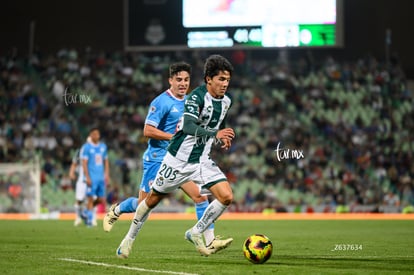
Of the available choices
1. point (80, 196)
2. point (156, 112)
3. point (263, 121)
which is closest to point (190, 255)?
point (156, 112)

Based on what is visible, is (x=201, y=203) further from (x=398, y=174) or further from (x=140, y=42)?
(x=398, y=174)

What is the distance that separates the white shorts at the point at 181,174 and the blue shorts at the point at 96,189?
389 inches

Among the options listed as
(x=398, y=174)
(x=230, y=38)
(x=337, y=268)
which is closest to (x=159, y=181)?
(x=337, y=268)

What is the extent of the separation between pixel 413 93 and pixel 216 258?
25.0m

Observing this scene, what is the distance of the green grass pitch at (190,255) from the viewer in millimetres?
8383

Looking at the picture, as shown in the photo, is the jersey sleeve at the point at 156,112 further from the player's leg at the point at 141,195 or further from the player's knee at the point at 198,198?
the player's knee at the point at 198,198

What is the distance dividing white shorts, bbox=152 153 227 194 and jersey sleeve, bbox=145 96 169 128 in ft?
6.10

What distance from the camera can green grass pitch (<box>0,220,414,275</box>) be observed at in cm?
838

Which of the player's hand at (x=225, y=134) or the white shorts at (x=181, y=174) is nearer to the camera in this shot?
the player's hand at (x=225, y=134)

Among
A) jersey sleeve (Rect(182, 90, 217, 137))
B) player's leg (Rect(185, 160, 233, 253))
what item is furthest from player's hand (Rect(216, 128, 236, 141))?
player's leg (Rect(185, 160, 233, 253))

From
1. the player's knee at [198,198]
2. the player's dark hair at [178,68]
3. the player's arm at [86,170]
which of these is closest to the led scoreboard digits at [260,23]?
the player's arm at [86,170]

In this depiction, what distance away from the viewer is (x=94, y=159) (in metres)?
19.1

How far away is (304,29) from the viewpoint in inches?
1012

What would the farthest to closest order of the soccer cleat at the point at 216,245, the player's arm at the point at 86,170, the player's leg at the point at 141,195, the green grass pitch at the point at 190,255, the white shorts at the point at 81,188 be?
1. the white shorts at the point at 81,188
2. the player's arm at the point at 86,170
3. the player's leg at the point at 141,195
4. the soccer cleat at the point at 216,245
5. the green grass pitch at the point at 190,255
